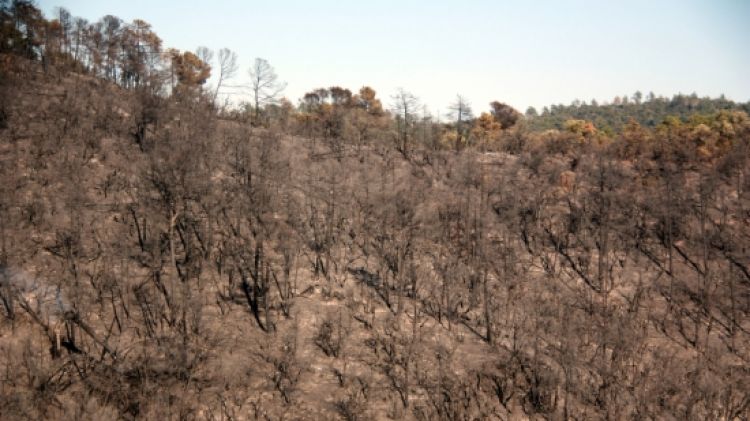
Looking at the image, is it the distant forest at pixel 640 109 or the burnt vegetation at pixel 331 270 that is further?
the distant forest at pixel 640 109

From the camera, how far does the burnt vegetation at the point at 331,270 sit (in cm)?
1989

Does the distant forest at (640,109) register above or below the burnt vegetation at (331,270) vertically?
above

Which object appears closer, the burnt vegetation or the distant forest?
the burnt vegetation

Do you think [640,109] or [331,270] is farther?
[640,109]

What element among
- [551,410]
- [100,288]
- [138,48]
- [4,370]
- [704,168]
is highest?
[138,48]

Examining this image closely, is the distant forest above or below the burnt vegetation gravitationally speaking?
above

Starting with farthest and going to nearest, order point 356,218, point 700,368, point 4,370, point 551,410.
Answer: point 356,218, point 700,368, point 551,410, point 4,370

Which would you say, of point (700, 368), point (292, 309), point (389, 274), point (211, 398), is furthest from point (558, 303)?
point (211, 398)

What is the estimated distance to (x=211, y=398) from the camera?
18.9 meters

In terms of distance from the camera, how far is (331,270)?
95.9ft

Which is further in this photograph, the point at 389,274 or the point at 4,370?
the point at 389,274

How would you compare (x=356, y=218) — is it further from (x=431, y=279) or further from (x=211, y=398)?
(x=211, y=398)

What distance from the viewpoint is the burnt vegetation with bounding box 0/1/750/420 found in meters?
19.9

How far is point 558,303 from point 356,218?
14320mm
